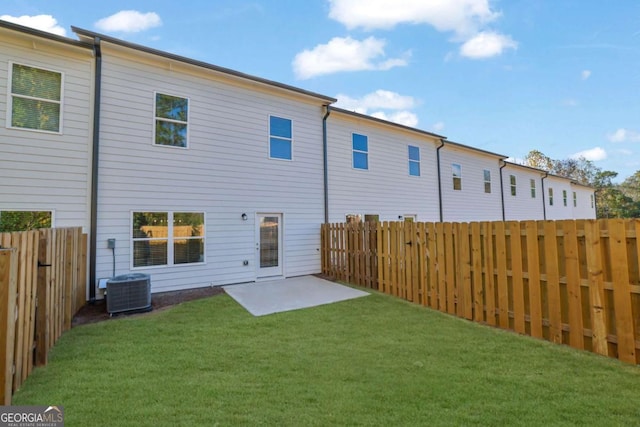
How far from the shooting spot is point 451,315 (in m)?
5.36

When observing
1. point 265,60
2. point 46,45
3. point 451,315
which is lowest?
point 451,315

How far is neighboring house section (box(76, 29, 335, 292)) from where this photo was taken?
278 inches

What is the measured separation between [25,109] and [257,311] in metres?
6.28

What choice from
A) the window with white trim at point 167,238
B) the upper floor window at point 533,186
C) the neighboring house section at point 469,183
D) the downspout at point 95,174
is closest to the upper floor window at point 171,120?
the downspout at point 95,174

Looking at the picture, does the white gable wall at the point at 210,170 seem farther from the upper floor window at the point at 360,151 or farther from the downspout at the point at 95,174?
the upper floor window at the point at 360,151

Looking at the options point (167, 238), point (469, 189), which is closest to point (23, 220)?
point (167, 238)

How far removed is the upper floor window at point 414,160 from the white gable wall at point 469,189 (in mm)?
1768

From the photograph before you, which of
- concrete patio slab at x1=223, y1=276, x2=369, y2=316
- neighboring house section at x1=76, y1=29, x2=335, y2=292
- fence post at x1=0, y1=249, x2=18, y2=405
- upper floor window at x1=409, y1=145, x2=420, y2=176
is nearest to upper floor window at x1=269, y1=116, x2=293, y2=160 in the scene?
neighboring house section at x1=76, y1=29, x2=335, y2=292

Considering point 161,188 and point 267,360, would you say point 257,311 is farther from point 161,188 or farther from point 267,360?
point 161,188

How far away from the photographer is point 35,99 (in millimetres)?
6309

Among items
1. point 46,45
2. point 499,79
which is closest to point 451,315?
point 46,45

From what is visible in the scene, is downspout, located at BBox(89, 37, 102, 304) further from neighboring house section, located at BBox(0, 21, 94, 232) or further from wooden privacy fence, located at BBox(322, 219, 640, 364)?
wooden privacy fence, located at BBox(322, 219, 640, 364)

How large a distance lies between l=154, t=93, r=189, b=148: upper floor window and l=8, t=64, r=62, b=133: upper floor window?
6.23ft

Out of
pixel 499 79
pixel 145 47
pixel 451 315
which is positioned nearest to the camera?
pixel 451 315
